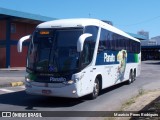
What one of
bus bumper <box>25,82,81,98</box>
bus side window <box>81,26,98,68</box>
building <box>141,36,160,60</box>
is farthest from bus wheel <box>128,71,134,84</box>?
building <box>141,36,160,60</box>

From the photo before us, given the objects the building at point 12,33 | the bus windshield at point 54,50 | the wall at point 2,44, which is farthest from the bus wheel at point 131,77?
the wall at point 2,44

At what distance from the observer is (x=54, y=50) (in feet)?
42.6

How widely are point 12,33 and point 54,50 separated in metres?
31.6

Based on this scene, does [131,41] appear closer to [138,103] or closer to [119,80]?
[119,80]

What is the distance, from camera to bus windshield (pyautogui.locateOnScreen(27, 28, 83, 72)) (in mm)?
12789

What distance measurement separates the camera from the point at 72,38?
43.1 feet

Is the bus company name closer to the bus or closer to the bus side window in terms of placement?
the bus

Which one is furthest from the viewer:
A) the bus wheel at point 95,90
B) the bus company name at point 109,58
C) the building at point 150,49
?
the building at point 150,49

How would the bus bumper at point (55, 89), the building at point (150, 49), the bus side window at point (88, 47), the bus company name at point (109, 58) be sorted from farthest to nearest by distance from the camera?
the building at point (150, 49) < the bus company name at point (109, 58) < the bus side window at point (88, 47) < the bus bumper at point (55, 89)

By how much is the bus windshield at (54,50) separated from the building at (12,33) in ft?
92.4

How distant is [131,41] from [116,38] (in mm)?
4276

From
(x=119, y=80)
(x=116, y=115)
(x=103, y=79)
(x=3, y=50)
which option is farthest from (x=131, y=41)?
(x=3, y=50)

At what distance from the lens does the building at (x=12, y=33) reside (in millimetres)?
42500

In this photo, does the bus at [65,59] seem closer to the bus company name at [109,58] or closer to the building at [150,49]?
the bus company name at [109,58]
